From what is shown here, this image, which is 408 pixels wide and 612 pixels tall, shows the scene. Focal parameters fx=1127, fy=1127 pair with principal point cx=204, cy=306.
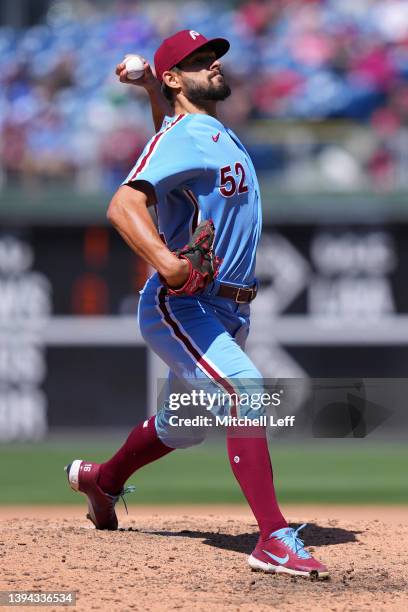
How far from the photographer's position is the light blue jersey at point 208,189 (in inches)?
155

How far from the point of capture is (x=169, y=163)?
388 cm

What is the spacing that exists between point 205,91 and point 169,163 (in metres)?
0.44

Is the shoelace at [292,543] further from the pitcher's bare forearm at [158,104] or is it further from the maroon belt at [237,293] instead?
the pitcher's bare forearm at [158,104]

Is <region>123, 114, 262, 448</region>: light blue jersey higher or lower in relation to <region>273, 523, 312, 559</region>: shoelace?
higher

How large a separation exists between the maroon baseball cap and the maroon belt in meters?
0.86

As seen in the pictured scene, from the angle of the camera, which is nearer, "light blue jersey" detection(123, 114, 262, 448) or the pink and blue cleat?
the pink and blue cleat

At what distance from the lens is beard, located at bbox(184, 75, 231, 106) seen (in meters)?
4.17

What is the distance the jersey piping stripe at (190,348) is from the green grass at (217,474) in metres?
3.20

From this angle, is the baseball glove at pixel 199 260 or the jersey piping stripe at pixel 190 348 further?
the jersey piping stripe at pixel 190 348

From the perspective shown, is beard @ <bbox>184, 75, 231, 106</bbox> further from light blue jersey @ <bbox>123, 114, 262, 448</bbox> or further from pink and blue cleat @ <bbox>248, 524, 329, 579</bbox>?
pink and blue cleat @ <bbox>248, 524, 329, 579</bbox>

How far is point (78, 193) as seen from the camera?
10.5m

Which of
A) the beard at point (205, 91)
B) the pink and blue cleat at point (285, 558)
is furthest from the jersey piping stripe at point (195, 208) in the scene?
the pink and blue cleat at point (285, 558)

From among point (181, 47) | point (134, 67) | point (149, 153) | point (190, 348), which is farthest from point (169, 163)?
point (134, 67)

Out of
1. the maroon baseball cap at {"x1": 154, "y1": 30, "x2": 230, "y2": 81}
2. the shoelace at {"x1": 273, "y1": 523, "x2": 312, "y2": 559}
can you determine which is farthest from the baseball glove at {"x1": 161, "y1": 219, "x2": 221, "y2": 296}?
the shoelace at {"x1": 273, "y1": 523, "x2": 312, "y2": 559}
